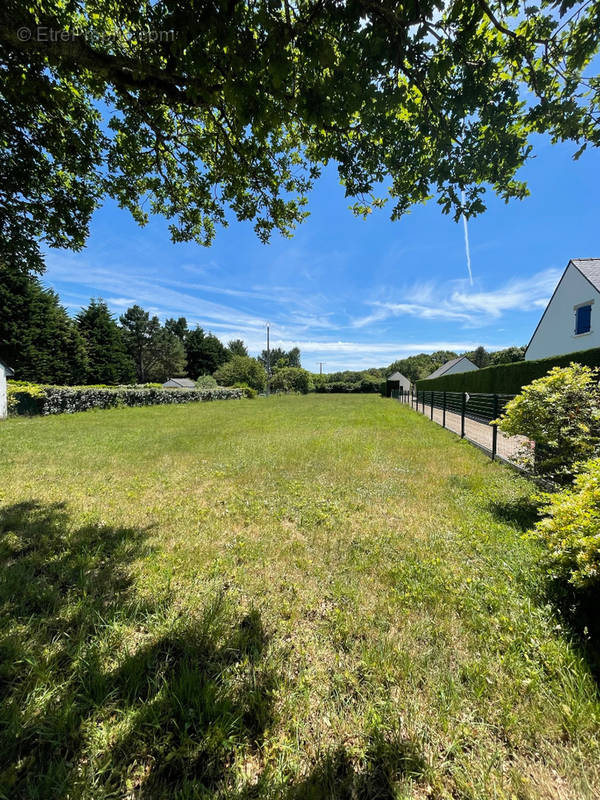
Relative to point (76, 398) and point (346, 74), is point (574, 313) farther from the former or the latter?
point (76, 398)

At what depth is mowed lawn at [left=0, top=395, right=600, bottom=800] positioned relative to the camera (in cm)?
126

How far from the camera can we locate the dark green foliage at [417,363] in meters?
75.6

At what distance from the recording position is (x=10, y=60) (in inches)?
117

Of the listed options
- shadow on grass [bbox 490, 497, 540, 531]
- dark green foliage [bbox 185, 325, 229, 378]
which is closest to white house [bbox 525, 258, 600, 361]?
shadow on grass [bbox 490, 497, 540, 531]

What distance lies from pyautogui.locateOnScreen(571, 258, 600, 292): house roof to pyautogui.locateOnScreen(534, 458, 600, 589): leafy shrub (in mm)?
18729

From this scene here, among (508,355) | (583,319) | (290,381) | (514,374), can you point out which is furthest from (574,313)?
(508,355)

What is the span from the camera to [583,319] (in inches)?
608

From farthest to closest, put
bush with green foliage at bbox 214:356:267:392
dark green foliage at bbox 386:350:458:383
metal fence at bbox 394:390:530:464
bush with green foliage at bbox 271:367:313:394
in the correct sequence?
dark green foliage at bbox 386:350:458:383 → bush with green foliage at bbox 271:367:313:394 → bush with green foliage at bbox 214:356:267:392 → metal fence at bbox 394:390:530:464

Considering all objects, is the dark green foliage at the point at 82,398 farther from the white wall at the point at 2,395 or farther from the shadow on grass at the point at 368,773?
the shadow on grass at the point at 368,773

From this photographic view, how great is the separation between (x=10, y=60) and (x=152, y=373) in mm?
56272

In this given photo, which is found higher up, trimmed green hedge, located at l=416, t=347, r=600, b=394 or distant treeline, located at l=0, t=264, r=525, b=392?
distant treeline, located at l=0, t=264, r=525, b=392

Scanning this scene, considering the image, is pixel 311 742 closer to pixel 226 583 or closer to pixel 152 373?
pixel 226 583

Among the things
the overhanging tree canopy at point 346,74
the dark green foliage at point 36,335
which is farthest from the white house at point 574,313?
the dark green foliage at point 36,335

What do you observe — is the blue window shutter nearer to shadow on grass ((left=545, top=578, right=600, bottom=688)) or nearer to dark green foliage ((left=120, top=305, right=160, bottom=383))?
shadow on grass ((left=545, top=578, right=600, bottom=688))
